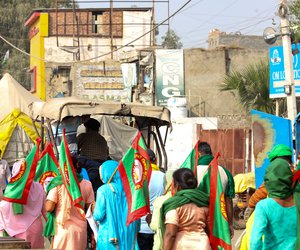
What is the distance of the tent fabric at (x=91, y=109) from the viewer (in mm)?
13094

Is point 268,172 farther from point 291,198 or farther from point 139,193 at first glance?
point 139,193

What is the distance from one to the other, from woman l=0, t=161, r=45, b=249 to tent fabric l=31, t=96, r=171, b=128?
2.65m

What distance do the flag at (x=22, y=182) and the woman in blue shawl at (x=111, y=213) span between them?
1.19 m

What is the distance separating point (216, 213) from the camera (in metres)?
8.05

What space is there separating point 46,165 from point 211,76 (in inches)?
1141

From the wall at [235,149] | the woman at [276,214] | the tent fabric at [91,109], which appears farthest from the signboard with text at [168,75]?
the woman at [276,214]

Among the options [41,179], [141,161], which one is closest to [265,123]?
[41,179]

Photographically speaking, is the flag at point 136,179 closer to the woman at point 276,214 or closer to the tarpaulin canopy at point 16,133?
the woman at point 276,214

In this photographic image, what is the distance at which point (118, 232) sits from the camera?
31.2 ft

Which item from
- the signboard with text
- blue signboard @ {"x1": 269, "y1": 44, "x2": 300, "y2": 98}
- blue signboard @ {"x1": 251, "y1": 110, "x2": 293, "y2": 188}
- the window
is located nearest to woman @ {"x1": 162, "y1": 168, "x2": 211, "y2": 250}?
blue signboard @ {"x1": 251, "y1": 110, "x2": 293, "y2": 188}

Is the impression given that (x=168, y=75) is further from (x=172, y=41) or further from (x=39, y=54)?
(x=172, y=41)

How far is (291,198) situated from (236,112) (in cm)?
3342

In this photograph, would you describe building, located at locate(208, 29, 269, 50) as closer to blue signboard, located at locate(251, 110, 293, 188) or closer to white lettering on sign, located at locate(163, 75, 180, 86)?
white lettering on sign, located at locate(163, 75, 180, 86)

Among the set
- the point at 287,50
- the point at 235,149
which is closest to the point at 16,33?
the point at 235,149
